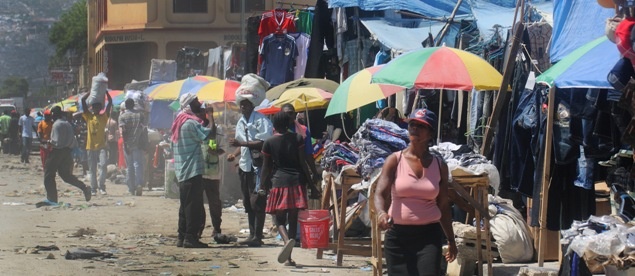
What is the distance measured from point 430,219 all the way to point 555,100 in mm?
2987

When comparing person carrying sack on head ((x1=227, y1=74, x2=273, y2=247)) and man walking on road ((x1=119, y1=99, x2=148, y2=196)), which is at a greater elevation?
person carrying sack on head ((x1=227, y1=74, x2=273, y2=247))

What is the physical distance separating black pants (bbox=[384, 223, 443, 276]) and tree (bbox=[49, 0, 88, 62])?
78.4 metres

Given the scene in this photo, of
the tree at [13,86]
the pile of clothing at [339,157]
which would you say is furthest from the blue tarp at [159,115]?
the tree at [13,86]

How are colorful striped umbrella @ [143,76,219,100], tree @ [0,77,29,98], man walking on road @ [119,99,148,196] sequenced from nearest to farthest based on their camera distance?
colorful striped umbrella @ [143,76,219,100]
man walking on road @ [119,99,148,196]
tree @ [0,77,29,98]

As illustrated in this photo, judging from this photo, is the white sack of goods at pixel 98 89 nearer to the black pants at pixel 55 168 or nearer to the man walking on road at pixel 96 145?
the man walking on road at pixel 96 145

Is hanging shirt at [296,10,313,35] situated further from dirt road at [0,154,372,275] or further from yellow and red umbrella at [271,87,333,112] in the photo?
yellow and red umbrella at [271,87,333,112]

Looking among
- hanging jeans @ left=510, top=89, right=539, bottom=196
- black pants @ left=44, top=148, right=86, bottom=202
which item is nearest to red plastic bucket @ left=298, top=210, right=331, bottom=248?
hanging jeans @ left=510, top=89, right=539, bottom=196

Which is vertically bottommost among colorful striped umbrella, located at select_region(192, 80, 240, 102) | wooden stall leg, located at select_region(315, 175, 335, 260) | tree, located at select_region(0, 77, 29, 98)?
tree, located at select_region(0, 77, 29, 98)

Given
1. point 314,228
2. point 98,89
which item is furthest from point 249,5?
point 314,228

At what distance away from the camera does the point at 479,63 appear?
36.0ft

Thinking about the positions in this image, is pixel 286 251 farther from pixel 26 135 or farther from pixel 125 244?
pixel 26 135

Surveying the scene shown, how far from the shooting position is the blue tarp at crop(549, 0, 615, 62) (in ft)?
31.2

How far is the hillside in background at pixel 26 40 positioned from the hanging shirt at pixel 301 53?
124054 mm

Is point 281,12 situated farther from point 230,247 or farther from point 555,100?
point 555,100
